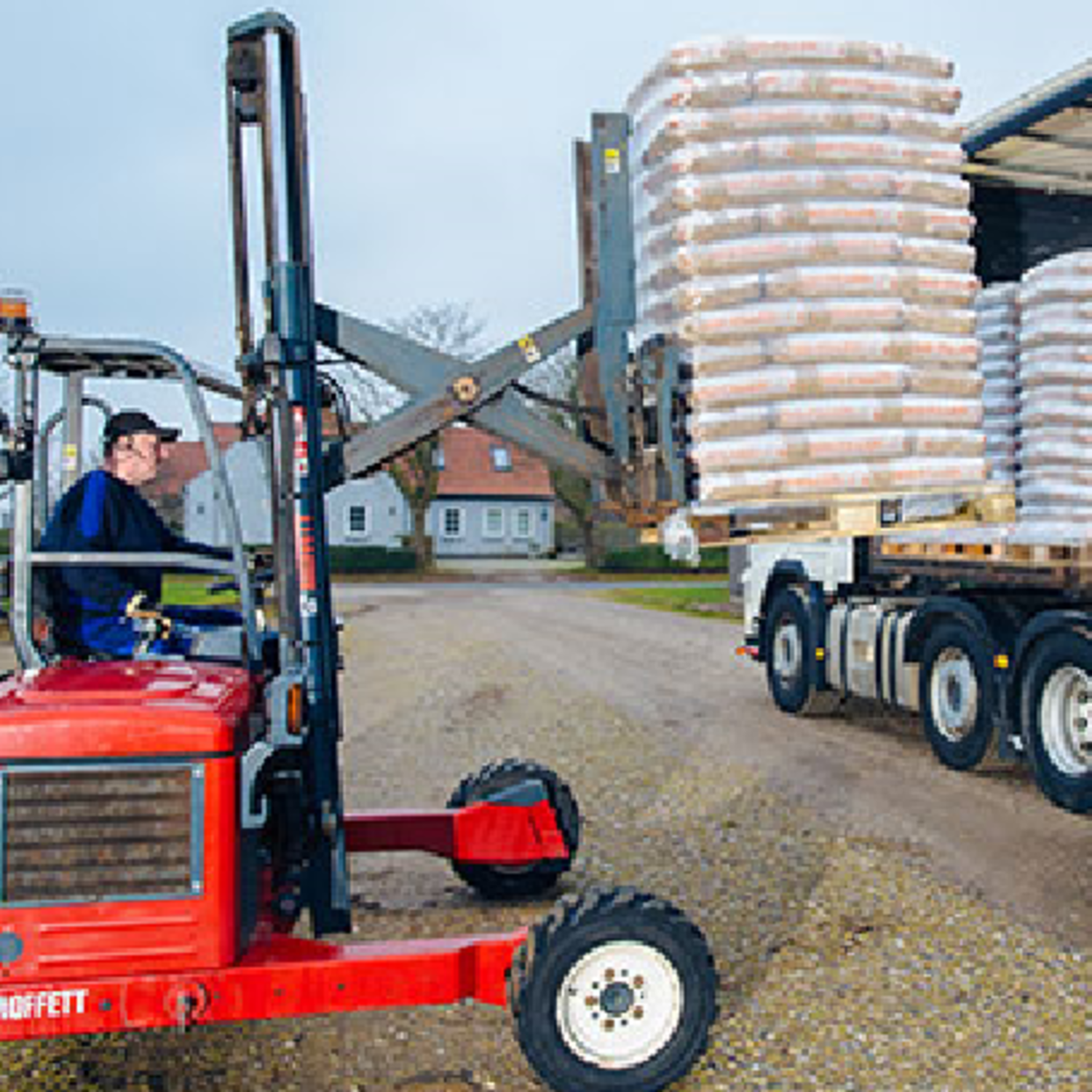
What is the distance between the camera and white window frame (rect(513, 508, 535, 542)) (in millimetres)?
56938

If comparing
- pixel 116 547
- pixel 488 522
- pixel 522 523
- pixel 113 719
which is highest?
pixel 488 522

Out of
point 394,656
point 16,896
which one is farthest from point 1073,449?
point 394,656

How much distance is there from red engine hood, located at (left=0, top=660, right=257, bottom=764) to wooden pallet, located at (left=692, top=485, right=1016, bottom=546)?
73.6 inches

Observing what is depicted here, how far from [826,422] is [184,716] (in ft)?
8.08

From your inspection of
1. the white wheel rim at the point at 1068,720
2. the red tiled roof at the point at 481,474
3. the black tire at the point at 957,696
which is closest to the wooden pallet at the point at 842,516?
the white wheel rim at the point at 1068,720

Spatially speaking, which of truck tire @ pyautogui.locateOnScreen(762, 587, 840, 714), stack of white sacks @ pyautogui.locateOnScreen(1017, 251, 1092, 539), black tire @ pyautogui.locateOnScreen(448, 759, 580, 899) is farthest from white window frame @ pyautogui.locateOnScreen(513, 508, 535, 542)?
black tire @ pyautogui.locateOnScreen(448, 759, 580, 899)

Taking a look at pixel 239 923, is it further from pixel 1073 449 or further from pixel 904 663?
pixel 904 663

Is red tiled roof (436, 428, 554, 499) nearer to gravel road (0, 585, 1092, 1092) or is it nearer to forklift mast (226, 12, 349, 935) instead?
gravel road (0, 585, 1092, 1092)

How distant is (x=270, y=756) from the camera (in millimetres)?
4117

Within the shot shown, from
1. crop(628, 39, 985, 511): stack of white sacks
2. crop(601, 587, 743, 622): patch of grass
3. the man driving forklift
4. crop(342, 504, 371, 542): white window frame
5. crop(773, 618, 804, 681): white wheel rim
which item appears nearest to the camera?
the man driving forklift

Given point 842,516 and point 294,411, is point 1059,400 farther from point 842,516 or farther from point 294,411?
point 294,411

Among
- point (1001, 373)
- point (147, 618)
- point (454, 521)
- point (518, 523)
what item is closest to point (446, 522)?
point (454, 521)

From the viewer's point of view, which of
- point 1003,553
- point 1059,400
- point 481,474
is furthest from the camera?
point 481,474

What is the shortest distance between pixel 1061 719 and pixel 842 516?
3.48 metres
